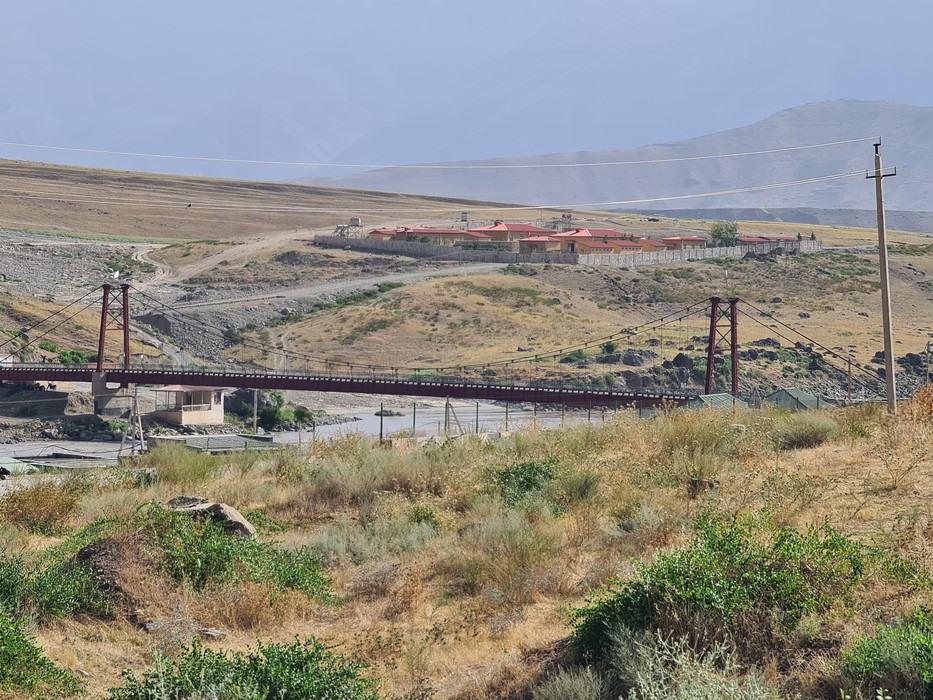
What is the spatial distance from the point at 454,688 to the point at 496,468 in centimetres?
854

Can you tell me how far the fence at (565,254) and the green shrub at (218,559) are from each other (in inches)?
4115

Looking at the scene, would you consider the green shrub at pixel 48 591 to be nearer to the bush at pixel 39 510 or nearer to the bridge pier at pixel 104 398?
the bush at pixel 39 510

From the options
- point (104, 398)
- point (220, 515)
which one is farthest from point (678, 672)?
point (104, 398)

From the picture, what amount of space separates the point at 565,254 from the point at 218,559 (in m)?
107

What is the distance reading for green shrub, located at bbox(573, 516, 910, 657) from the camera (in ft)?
31.1

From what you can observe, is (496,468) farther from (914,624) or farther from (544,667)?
(914,624)

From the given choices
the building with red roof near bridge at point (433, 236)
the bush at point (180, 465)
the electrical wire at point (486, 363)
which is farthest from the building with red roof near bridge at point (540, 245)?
the bush at point (180, 465)

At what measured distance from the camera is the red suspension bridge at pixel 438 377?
58688 millimetres

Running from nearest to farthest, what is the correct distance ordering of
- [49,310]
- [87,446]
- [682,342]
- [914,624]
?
[914,624], [87,446], [682,342], [49,310]

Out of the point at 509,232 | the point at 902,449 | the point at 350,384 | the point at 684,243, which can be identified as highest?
the point at 509,232

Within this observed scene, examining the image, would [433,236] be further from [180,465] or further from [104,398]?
[180,465]

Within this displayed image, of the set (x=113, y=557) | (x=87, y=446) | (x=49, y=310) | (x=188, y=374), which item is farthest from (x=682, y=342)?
(x=113, y=557)

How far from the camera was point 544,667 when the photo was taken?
33.1 feet

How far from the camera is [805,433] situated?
1805cm
